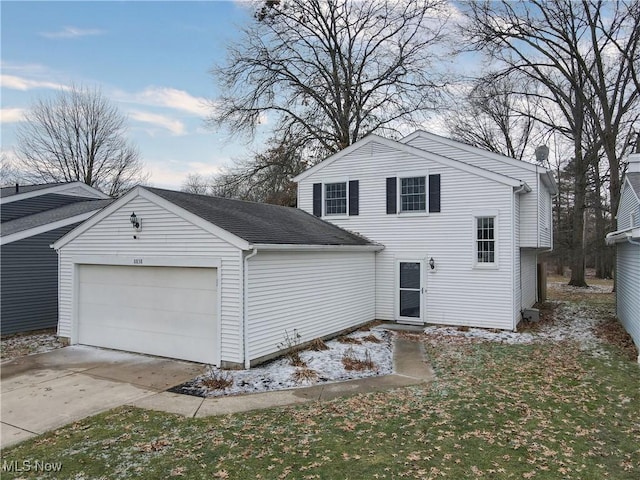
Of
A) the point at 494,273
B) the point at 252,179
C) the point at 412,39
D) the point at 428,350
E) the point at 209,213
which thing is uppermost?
the point at 412,39

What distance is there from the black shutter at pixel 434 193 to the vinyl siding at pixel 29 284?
459 inches

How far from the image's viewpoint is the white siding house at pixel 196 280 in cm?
821

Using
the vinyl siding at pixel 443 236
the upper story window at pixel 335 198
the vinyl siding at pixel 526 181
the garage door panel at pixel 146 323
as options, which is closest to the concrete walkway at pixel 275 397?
the garage door panel at pixel 146 323

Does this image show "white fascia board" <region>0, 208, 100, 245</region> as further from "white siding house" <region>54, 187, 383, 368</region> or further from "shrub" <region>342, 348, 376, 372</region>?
"shrub" <region>342, 348, 376, 372</region>

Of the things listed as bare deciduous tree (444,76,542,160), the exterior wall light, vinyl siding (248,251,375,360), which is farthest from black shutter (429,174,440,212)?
bare deciduous tree (444,76,542,160)

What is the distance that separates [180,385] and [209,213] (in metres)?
3.55

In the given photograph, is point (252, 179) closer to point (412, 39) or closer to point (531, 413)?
point (412, 39)

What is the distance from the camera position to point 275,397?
6574 mm

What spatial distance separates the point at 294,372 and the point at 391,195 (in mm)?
7109

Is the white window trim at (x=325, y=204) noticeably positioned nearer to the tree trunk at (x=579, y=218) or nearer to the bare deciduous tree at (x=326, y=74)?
the bare deciduous tree at (x=326, y=74)

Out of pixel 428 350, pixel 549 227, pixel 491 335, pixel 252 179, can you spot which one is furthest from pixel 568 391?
pixel 252 179

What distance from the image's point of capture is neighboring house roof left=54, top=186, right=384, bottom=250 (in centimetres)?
835

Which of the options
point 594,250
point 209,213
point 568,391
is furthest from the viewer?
point 594,250

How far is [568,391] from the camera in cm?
679
